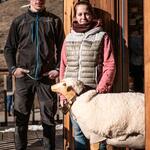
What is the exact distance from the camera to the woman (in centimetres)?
459

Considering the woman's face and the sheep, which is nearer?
the sheep

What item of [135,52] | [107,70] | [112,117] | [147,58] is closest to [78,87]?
[107,70]

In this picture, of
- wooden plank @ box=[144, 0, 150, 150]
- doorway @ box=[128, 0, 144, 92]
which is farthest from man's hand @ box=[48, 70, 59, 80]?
wooden plank @ box=[144, 0, 150, 150]

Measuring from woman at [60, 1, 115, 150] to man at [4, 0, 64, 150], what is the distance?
2.34 feet

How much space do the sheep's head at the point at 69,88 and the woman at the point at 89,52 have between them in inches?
6.3

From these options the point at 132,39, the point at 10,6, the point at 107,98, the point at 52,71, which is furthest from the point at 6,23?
the point at 107,98

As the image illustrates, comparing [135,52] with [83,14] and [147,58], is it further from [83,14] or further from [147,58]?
[147,58]

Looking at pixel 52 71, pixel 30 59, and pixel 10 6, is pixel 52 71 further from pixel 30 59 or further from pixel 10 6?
pixel 10 6

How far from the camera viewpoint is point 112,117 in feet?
13.4

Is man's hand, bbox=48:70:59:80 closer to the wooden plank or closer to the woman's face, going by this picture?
the woman's face

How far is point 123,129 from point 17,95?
1746 millimetres

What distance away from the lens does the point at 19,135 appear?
5.64 meters

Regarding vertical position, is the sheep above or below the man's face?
below

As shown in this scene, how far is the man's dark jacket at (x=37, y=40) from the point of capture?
5395mm
